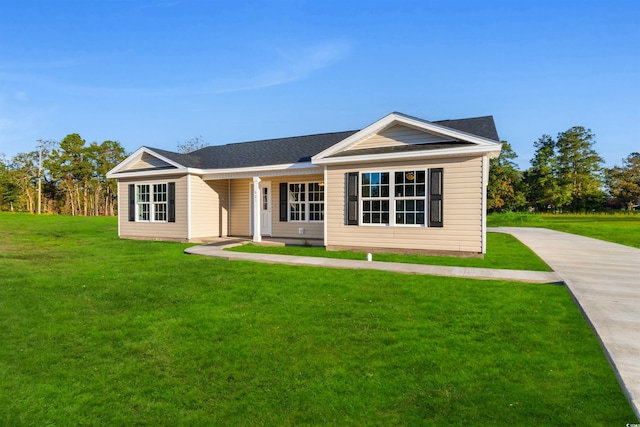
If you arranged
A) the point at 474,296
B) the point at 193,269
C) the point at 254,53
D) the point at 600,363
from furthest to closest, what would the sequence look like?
the point at 254,53 → the point at 193,269 → the point at 474,296 → the point at 600,363

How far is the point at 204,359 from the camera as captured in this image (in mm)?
3557

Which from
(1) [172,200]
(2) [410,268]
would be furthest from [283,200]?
(2) [410,268]

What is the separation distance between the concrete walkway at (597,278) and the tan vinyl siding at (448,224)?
1.94 meters

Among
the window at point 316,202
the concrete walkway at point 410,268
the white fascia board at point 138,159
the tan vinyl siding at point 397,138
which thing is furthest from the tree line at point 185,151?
the concrete walkway at point 410,268

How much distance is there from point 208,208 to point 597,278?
13019 mm

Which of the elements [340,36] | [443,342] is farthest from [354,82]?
[443,342]

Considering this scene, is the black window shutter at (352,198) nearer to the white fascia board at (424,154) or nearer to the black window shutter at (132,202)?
the white fascia board at (424,154)

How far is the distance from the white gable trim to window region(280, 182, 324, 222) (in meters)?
2.62

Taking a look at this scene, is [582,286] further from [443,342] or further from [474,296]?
[443,342]

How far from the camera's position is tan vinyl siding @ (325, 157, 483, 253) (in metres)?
9.48

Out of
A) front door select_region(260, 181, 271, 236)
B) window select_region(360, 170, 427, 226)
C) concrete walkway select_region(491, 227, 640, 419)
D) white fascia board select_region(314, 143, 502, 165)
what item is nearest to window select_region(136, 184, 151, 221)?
front door select_region(260, 181, 271, 236)

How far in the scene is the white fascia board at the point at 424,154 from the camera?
361 inches

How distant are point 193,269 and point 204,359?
4699 millimetres

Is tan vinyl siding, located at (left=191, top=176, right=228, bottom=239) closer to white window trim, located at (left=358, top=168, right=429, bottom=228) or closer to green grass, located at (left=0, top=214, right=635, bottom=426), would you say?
white window trim, located at (left=358, top=168, right=429, bottom=228)
